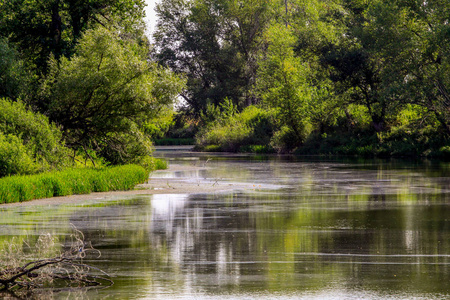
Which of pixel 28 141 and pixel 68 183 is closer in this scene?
pixel 68 183

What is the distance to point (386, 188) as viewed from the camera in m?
27.3

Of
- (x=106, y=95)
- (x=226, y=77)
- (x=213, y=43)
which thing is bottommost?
(x=106, y=95)

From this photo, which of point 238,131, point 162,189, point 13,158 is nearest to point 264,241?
point 13,158

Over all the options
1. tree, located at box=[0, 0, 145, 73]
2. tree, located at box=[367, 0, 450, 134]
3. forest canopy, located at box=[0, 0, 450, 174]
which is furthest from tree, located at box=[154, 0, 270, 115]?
tree, located at box=[0, 0, 145, 73]

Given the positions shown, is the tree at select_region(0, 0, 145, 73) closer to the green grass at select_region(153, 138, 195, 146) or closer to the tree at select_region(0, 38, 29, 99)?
the tree at select_region(0, 38, 29, 99)

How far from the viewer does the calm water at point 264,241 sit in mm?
9500

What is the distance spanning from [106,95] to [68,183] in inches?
262

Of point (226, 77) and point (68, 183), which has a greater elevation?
point (226, 77)

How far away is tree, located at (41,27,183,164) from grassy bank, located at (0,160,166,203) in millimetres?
2524

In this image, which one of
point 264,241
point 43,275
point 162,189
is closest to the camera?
point 43,275

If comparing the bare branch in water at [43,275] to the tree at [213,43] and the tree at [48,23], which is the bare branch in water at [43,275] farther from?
the tree at [213,43]

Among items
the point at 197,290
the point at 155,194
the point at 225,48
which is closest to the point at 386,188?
the point at 155,194

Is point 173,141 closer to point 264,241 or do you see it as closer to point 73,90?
point 73,90

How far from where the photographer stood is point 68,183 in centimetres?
2433
